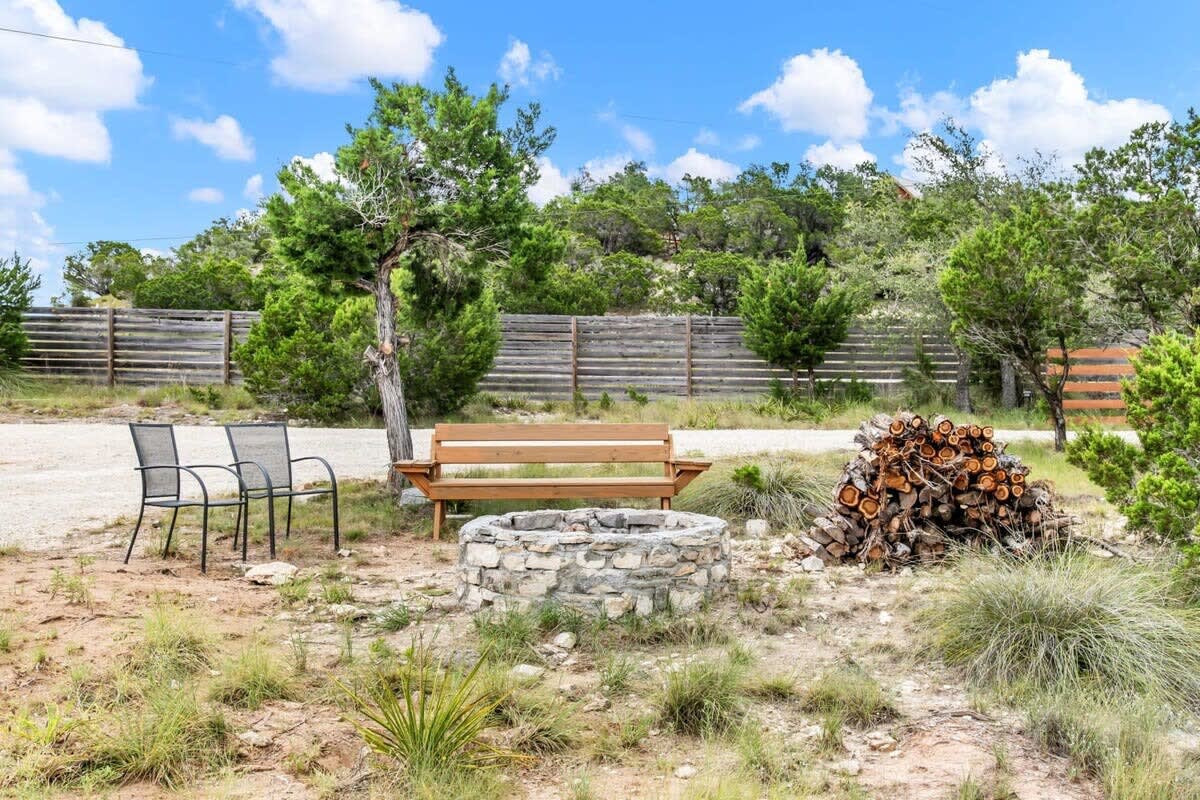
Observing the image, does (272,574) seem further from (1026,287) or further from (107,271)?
(107,271)

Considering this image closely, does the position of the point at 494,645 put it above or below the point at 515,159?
below

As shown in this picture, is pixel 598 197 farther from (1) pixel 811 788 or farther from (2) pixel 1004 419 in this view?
(1) pixel 811 788

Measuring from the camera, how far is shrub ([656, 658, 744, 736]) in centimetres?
304

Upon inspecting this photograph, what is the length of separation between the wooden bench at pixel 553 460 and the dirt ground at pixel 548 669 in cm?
59

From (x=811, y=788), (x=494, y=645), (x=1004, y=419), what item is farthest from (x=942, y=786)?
(x=1004, y=419)

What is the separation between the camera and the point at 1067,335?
9.93 meters

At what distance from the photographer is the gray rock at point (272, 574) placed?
4.95 m

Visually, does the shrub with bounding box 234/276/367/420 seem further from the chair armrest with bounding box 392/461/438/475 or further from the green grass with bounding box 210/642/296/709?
the green grass with bounding box 210/642/296/709

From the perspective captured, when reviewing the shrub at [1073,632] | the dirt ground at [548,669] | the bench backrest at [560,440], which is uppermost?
the bench backrest at [560,440]

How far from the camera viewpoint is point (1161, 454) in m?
4.19

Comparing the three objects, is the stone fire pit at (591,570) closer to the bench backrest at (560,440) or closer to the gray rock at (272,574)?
the gray rock at (272,574)

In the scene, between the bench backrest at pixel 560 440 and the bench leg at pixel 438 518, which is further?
the bench backrest at pixel 560 440

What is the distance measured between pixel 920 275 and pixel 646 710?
12993mm

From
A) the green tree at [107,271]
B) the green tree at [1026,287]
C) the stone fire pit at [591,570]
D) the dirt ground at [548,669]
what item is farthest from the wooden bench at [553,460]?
the green tree at [107,271]
